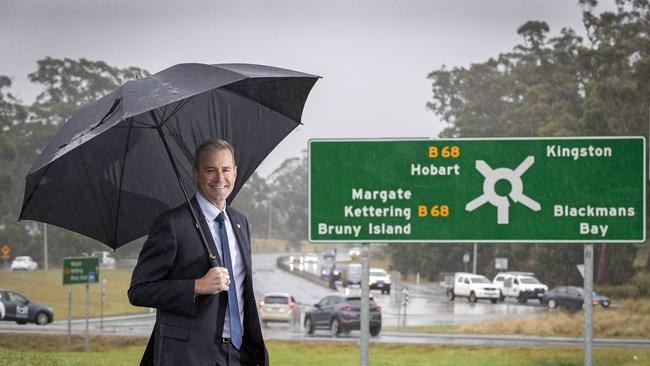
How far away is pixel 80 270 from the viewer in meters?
28.4

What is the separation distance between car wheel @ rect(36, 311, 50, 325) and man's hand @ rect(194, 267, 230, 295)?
33610 millimetres

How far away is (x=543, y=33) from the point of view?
1706 inches

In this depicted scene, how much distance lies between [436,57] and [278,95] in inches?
1519

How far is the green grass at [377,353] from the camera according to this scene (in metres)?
23.5

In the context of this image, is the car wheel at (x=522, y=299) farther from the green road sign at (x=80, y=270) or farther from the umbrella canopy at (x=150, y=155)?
the umbrella canopy at (x=150, y=155)

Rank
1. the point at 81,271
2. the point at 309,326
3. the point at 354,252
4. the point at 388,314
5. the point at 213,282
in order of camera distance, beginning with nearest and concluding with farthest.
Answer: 1. the point at 213,282
2. the point at 81,271
3. the point at 309,326
4. the point at 388,314
5. the point at 354,252

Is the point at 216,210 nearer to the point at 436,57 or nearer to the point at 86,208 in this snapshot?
the point at 86,208

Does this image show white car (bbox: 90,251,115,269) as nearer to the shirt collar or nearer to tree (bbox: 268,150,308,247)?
tree (bbox: 268,150,308,247)

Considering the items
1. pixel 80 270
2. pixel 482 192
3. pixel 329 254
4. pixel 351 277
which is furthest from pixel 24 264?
pixel 482 192

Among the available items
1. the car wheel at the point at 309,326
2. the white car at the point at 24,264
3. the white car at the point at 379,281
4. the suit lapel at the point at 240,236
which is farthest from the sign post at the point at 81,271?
the suit lapel at the point at 240,236

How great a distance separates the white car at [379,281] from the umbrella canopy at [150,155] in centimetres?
3403

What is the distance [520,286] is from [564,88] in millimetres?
8023

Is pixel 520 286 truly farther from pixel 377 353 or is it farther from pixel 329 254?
pixel 377 353

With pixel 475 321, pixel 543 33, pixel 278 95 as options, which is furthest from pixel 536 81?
pixel 278 95
